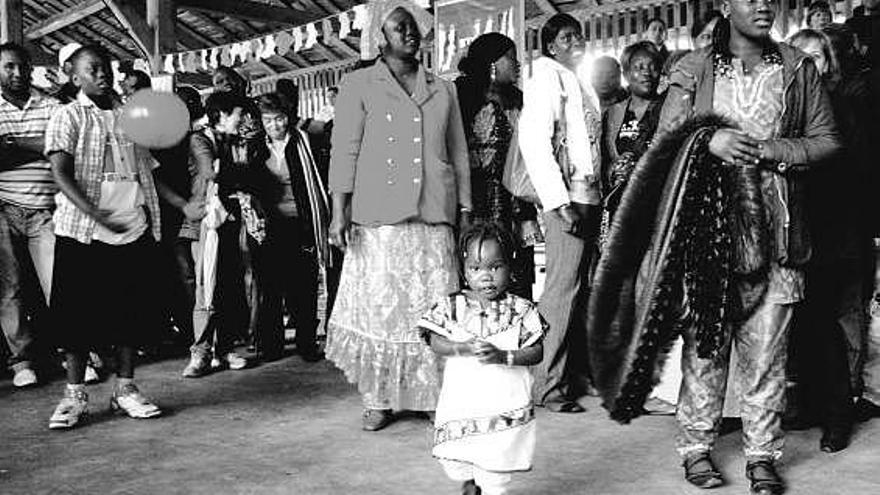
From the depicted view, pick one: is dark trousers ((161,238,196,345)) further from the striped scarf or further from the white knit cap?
the white knit cap

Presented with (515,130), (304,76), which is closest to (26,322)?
(515,130)

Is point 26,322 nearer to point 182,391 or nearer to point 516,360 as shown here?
point 182,391

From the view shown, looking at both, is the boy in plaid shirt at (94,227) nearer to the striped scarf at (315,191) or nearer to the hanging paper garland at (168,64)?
the striped scarf at (315,191)

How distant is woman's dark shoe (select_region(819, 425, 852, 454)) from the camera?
11.0 ft

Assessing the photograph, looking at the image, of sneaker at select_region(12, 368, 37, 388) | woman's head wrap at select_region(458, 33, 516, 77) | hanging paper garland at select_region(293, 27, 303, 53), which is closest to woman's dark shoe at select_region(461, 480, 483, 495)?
woman's head wrap at select_region(458, 33, 516, 77)

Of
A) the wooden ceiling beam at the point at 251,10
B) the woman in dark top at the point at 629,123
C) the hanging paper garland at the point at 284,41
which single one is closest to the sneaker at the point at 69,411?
the woman in dark top at the point at 629,123

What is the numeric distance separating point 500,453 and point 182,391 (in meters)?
2.72

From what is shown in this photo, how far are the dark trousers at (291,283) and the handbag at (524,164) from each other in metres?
1.82

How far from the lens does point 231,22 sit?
595 inches

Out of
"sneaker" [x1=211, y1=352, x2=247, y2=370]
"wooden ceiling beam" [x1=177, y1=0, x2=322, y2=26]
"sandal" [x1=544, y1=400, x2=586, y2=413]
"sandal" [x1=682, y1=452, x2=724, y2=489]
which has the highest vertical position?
"wooden ceiling beam" [x1=177, y1=0, x2=322, y2=26]

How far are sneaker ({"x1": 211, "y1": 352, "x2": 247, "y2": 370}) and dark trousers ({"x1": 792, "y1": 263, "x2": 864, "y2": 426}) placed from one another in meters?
3.16

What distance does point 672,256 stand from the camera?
2.81 metres

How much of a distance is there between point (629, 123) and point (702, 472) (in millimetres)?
1865

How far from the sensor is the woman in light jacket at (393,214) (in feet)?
12.3
